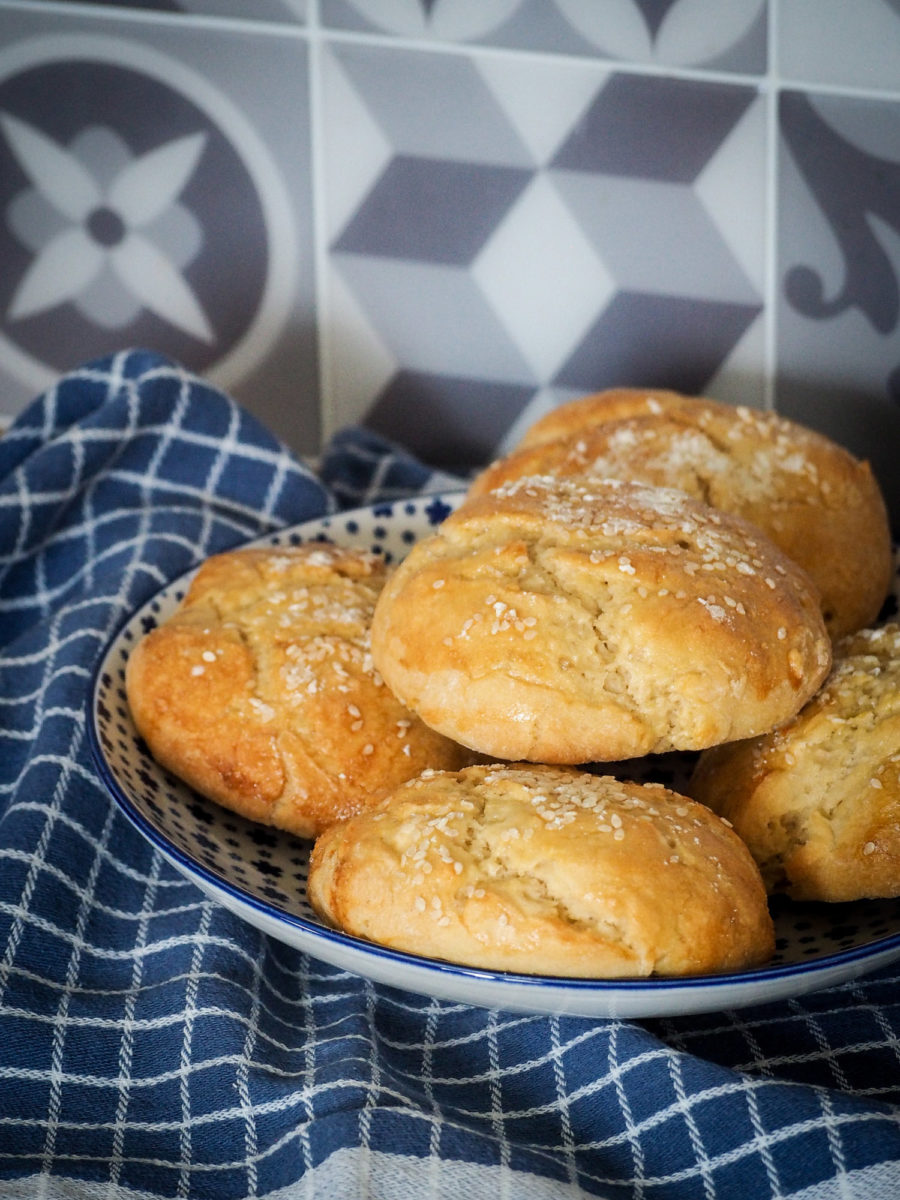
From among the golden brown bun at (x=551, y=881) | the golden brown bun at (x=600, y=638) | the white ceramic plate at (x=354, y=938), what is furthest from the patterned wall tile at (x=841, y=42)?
the golden brown bun at (x=551, y=881)

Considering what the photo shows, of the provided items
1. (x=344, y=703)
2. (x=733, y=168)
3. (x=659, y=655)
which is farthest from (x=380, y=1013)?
(x=733, y=168)

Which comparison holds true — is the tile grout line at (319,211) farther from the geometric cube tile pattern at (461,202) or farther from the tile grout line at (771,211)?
the tile grout line at (771,211)

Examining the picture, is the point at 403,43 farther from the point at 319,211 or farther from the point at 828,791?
the point at 828,791

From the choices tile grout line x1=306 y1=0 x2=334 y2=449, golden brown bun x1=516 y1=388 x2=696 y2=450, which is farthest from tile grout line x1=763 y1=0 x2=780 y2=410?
tile grout line x1=306 y1=0 x2=334 y2=449

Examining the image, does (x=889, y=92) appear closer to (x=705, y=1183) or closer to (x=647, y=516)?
(x=647, y=516)

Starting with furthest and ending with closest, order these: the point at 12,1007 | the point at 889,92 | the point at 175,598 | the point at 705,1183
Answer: the point at 889,92, the point at 175,598, the point at 12,1007, the point at 705,1183
